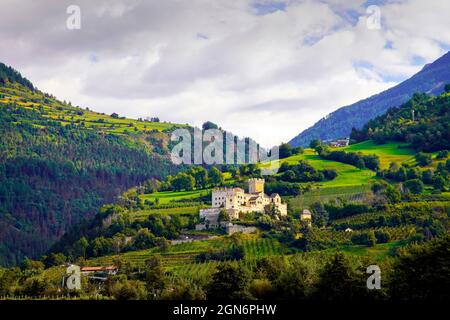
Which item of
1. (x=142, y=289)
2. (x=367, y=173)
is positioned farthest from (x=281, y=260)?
(x=367, y=173)

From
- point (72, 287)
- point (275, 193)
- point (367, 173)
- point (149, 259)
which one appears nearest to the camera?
point (72, 287)

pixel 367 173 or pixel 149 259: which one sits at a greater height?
pixel 367 173

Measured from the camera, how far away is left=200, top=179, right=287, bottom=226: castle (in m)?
109

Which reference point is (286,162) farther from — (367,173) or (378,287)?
(378,287)

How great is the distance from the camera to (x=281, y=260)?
70812 millimetres

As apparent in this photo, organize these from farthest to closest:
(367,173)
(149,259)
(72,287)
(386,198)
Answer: (367,173) < (386,198) < (149,259) < (72,287)

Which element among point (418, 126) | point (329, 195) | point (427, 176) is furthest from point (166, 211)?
point (418, 126)

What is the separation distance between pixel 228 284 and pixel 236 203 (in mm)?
51777

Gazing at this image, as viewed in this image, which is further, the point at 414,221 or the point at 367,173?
the point at 367,173

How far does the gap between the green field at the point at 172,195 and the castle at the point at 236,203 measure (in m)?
12.1

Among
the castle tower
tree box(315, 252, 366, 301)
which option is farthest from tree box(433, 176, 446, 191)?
tree box(315, 252, 366, 301)

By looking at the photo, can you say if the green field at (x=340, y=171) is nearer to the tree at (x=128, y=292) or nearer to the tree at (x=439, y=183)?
the tree at (x=439, y=183)

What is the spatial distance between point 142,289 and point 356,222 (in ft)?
128

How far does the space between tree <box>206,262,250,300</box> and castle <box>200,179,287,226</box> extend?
44.5m
